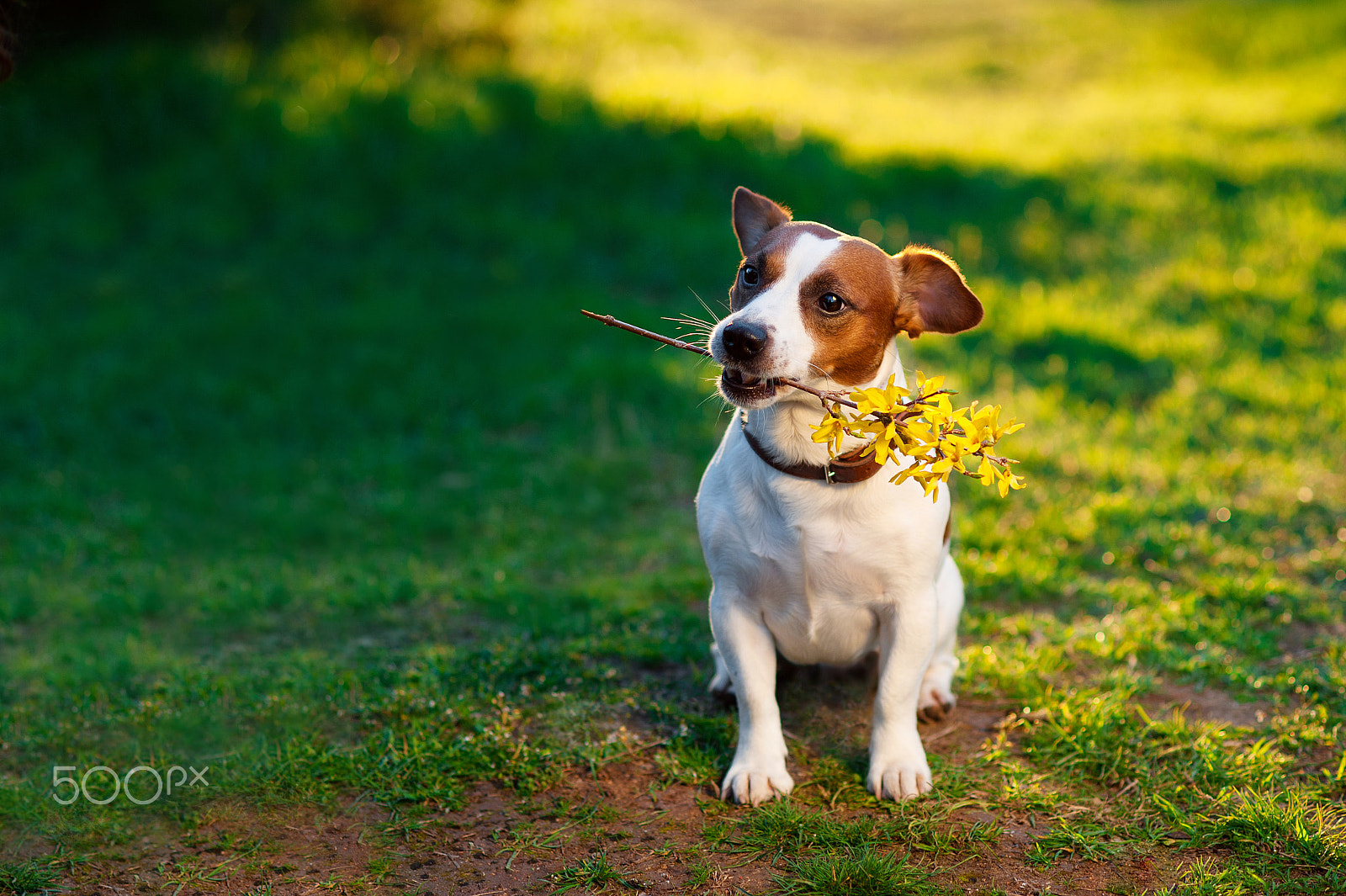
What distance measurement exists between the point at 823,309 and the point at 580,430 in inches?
175

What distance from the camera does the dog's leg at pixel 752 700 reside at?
3699 millimetres

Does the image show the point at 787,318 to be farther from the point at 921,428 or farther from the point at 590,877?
the point at 590,877

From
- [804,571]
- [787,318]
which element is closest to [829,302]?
[787,318]

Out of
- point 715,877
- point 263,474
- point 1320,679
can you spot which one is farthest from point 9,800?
point 1320,679

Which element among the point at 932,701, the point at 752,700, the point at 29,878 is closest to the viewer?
the point at 29,878

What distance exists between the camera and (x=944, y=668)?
14.0 ft

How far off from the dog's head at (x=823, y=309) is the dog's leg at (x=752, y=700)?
2.49ft

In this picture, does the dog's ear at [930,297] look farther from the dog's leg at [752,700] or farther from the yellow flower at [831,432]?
the dog's leg at [752,700]

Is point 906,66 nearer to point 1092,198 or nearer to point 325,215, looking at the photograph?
point 1092,198

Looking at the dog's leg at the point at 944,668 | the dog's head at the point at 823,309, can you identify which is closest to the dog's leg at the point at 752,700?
the dog's leg at the point at 944,668

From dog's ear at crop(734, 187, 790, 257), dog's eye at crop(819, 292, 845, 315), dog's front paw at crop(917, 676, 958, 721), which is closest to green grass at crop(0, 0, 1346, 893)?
dog's front paw at crop(917, 676, 958, 721)

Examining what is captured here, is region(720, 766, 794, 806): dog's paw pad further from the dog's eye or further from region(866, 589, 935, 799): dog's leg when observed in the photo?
the dog's eye

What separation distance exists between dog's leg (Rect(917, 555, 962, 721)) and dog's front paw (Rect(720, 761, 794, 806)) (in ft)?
2.09

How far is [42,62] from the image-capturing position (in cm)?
1089
